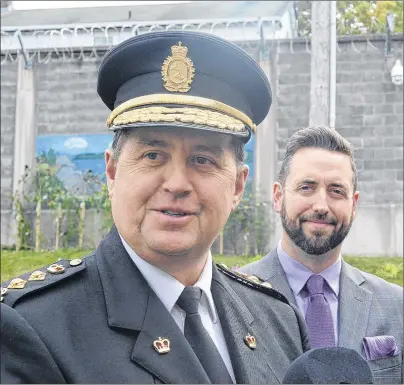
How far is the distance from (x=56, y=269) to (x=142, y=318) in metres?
0.19

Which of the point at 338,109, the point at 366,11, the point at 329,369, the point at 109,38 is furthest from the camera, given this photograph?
the point at 366,11

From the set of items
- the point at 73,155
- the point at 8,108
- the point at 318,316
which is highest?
the point at 8,108

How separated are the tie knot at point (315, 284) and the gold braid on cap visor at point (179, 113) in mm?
752

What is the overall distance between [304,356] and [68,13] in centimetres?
842

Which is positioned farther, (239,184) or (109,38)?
(109,38)

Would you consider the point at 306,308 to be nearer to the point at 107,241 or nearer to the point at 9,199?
the point at 107,241

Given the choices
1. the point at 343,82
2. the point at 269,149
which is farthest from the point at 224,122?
the point at 343,82

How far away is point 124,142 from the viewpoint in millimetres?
1431

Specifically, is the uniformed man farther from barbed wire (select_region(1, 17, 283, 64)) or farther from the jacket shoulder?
barbed wire (select_region(1, 17, 283, 64))

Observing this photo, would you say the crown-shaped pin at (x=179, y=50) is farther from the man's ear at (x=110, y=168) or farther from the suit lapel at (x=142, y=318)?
the suit lapel at (x=142, y=318)

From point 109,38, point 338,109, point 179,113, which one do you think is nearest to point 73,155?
point 109,38

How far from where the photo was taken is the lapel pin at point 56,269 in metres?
1.41

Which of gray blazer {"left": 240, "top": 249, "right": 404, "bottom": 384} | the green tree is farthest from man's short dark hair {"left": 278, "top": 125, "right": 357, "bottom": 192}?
the green tree

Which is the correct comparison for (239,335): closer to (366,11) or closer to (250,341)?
(250,341)
